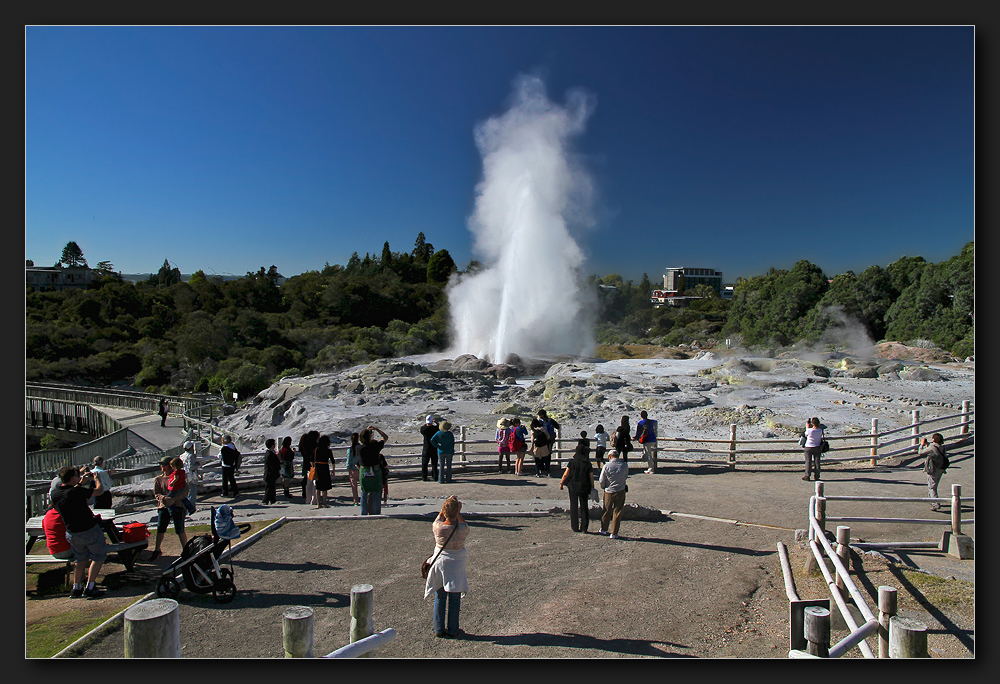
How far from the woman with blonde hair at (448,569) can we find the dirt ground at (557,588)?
193 millimetres

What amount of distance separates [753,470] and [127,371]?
4613cm

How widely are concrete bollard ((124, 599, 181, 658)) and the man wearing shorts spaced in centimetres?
310

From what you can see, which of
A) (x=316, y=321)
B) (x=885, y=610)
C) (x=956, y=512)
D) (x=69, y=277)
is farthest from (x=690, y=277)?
(x=885, y=610)

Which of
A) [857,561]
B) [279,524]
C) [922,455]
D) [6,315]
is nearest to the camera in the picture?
[6,315]

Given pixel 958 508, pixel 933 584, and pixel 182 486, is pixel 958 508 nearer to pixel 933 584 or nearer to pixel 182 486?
pixel 933 584

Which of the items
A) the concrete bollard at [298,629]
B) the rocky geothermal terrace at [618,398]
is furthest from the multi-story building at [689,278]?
the concrete bollard at [298,629]

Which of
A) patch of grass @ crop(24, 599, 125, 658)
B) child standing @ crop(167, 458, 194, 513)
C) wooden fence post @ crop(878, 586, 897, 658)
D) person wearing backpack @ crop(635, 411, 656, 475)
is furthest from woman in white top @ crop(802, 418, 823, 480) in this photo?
patch of grass @ crop(24, 599, 125, 658)

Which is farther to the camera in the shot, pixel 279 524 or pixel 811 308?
pixel 811 308

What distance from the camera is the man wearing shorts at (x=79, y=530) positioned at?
19.9ft

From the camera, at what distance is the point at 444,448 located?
1203 cm

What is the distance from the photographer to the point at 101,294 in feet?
165

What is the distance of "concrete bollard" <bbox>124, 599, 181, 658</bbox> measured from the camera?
11.8 feet

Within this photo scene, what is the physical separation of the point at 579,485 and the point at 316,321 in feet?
191

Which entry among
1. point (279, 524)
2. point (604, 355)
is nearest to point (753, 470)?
point (279, 524)
